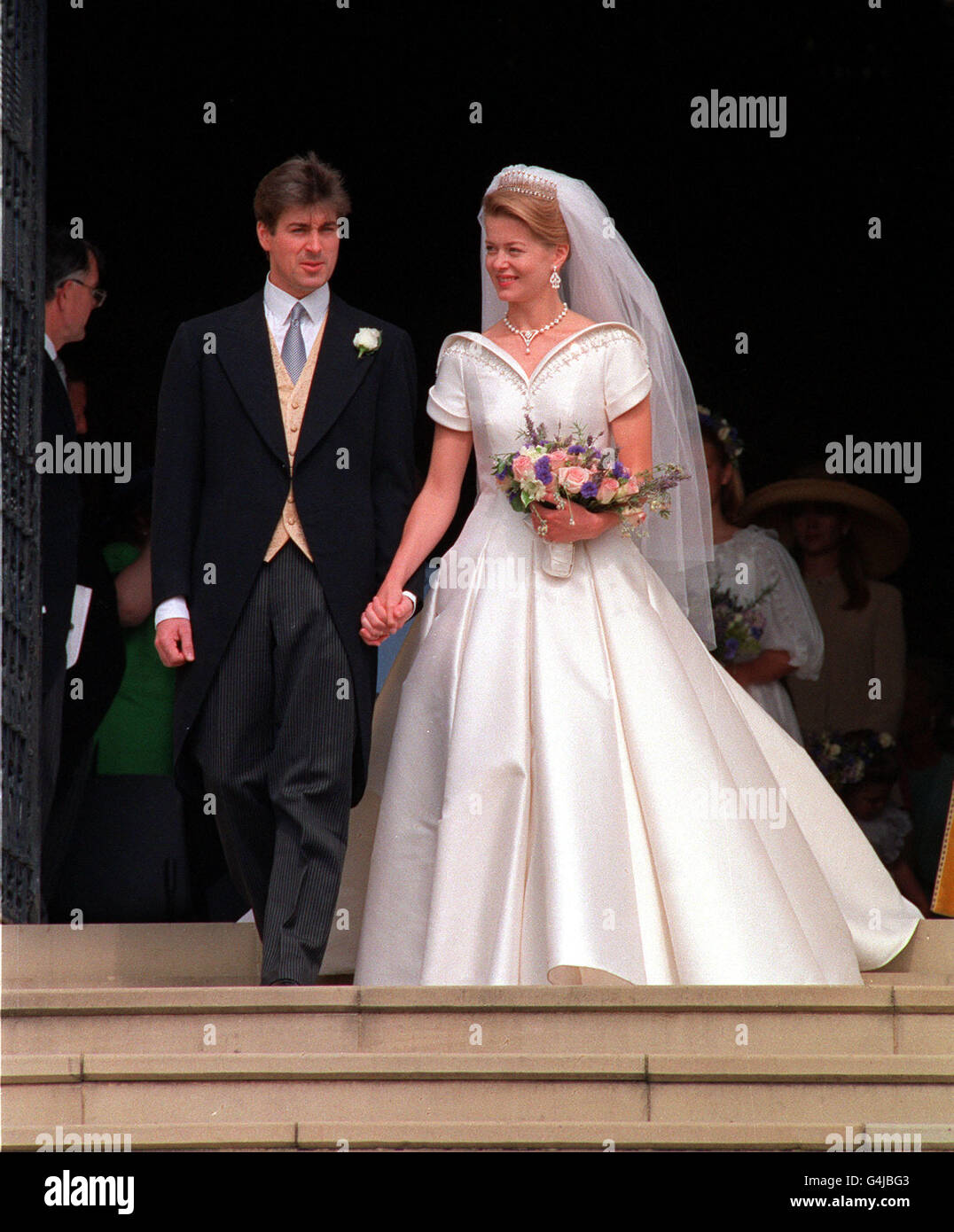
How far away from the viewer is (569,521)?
7.34 metres

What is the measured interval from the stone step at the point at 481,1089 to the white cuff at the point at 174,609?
166cm

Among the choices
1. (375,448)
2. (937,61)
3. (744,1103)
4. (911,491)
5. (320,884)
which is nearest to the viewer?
(744,1103)

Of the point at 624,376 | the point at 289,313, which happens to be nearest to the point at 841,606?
the point at 624,376

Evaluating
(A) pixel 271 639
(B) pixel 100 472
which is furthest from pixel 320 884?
(B) pixel 100 472

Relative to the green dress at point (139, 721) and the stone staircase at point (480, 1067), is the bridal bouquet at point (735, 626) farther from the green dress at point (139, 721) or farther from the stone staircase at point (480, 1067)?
the stone staircase at point (480, 1067)

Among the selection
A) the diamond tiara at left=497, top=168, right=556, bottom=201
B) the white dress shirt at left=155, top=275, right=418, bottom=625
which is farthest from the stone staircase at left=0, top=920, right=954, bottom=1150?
the diamond tiara at left=497, top=168, right=556, bottom=201

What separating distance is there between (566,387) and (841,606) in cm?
354

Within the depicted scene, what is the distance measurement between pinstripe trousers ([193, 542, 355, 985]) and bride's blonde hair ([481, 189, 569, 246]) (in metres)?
1.30

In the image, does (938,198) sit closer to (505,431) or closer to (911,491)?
(911,491)

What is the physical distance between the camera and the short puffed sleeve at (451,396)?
25.1 feet

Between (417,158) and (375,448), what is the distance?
11.8 feet

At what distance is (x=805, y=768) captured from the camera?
785 centimetres

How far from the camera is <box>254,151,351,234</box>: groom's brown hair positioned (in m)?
7.31

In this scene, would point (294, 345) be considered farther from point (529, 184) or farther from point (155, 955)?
point (155, 955)
